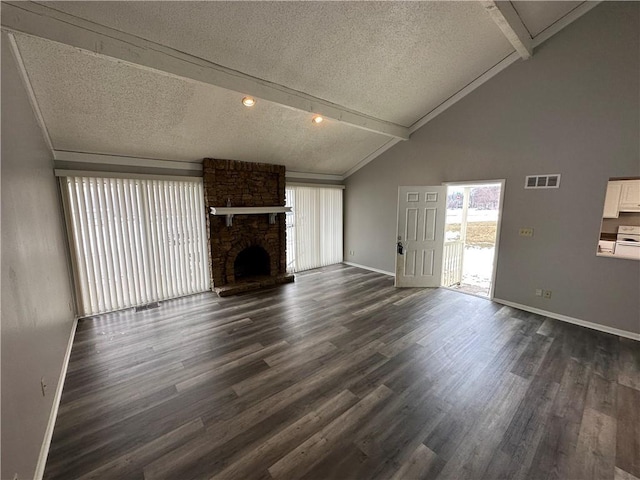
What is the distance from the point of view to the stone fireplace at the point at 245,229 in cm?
478

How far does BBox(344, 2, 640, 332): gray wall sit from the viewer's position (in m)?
3.10

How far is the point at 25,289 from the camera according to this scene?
5.80ft

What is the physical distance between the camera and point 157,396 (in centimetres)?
229

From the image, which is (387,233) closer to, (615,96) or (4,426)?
(615,96)

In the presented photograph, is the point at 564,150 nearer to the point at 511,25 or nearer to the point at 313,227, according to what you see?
the point at 511,25

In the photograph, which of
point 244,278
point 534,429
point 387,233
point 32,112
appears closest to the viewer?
point 534,429

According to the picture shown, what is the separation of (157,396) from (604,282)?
5.30 metres

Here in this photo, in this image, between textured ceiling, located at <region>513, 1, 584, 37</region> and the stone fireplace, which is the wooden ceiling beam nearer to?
textured ceiling, located at <region>513, 1, 584, 37</region>

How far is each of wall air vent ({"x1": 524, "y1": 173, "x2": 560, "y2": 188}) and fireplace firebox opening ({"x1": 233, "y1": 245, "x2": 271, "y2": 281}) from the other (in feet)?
15.6

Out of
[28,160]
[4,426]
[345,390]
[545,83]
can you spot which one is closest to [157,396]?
[4,426]

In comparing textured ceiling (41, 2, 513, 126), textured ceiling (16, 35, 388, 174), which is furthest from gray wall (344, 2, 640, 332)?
textured ceiling (16, 35, 388, 174)

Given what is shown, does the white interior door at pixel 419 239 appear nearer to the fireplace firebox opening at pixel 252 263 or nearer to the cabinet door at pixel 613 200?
the cabinet door at pixel 613 200

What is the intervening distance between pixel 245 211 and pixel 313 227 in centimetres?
214

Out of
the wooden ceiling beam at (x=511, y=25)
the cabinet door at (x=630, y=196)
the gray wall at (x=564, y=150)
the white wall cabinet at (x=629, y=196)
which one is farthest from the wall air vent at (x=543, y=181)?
the wooden ceiling beam at (x=511, y=25)
